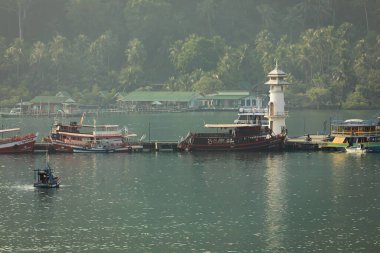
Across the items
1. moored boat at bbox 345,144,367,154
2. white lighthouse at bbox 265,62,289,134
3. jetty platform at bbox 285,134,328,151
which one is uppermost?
white lighthouse at bbox 265,62,289,134

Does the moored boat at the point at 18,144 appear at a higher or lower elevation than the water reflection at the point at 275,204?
higher

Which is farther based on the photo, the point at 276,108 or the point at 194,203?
the point at 276,108

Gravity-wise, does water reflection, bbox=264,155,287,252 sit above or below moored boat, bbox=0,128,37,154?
below

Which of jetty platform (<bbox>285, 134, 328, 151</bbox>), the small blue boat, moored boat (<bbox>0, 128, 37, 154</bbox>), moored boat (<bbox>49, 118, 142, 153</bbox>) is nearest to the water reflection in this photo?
jetty platform (<bbox>285, 134, 328, 151</bbox>)

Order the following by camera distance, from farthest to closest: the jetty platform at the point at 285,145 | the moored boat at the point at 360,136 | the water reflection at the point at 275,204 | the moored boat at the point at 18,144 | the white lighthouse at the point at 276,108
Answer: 1. the white lighthouse at the point at 276,108
2. the moored boat at the point at 18,144
3. the jetty platform at the point at 285,145
4. the moored boat at the point at 360,136
5. the water reflection at the point at 275,204

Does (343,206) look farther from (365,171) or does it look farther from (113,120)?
(113,120)

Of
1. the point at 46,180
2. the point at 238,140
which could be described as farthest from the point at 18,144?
the point at 46,180

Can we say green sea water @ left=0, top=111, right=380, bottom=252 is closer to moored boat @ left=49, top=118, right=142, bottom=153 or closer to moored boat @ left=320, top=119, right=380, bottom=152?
moored boat @ left=49, top=118, right=142, bottom=153

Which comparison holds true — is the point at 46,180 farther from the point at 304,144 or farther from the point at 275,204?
the point at 304,144

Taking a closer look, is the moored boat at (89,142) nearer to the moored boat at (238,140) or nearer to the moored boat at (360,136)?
the moored boat at (238,140)

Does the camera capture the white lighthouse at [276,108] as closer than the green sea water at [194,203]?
No

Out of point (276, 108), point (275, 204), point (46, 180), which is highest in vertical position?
point (276, 108)

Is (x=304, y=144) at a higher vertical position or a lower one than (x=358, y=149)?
higher

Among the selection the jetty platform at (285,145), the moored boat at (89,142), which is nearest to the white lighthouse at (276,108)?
the jetty platform at (285,145)
